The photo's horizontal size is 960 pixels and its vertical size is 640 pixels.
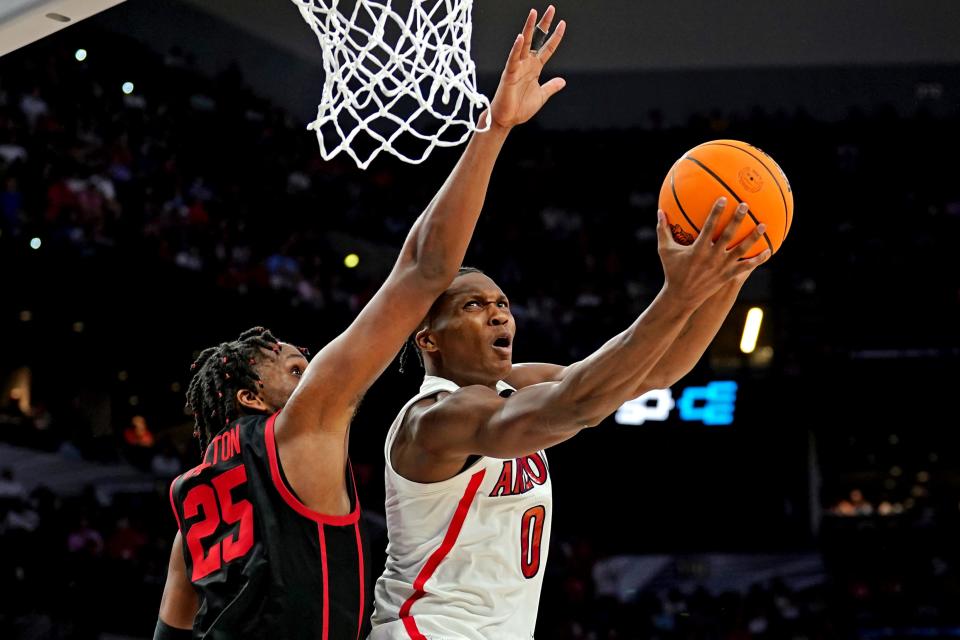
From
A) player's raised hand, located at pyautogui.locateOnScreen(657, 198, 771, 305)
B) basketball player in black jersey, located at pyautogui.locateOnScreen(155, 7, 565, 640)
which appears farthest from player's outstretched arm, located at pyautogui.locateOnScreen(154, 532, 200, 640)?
player's raised hand, located at pyautogui.locateOnScreen(657, 198, 771, 305)

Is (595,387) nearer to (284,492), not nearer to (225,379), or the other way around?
(284,492)

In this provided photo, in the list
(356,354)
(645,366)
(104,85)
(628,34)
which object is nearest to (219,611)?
(356,354)

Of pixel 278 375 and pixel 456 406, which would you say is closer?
pixel 456 406

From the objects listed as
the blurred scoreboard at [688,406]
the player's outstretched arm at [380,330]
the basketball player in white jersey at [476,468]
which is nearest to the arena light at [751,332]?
the blurred scoreboard at [688,406]

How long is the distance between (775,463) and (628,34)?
5211 millimetres

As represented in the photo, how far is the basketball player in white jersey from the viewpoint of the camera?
8.13ft

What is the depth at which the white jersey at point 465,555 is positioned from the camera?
2.72 metres

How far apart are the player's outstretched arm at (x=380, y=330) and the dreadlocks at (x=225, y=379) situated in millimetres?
378

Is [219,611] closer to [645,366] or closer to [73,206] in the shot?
[645,366]

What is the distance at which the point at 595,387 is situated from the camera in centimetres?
235

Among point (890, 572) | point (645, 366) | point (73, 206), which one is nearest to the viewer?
point (645, 366)

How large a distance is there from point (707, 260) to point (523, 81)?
24.0 inches

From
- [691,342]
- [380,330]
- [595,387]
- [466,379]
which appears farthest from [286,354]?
[691,342]

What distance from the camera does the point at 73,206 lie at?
9.08 m
